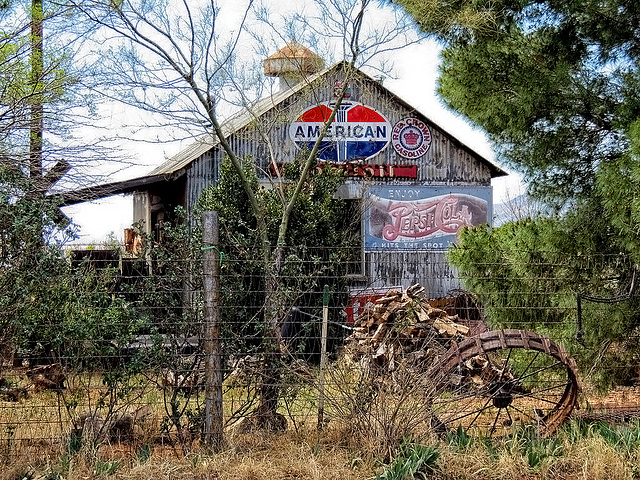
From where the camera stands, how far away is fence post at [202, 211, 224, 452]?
7047mm

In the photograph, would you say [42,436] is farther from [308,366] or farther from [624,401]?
[624,401]

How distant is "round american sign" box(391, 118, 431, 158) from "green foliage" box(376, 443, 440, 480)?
44.3ft

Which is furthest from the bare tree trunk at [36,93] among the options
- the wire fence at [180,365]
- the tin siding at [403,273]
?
the tin siding at [403,273]

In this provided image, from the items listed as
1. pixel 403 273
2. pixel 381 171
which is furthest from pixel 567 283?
pixel 381 171

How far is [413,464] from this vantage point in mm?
6176

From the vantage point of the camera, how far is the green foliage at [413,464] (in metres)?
6.13

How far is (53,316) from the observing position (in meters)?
7.04

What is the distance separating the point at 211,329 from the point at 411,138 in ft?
43.3

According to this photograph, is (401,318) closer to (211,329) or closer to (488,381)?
(488,381)

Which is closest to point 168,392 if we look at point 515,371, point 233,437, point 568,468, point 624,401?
point 233,437

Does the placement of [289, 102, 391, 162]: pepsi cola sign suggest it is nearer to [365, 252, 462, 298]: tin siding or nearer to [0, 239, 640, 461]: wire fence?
[365, 252, 462, 298]: tin siding

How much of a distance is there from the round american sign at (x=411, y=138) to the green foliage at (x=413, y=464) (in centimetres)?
1349

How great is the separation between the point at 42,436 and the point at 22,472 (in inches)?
30.6

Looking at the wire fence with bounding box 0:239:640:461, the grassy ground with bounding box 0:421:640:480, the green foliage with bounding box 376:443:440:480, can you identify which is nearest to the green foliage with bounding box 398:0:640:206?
the wire fence with bounding box 0:239:640:461
